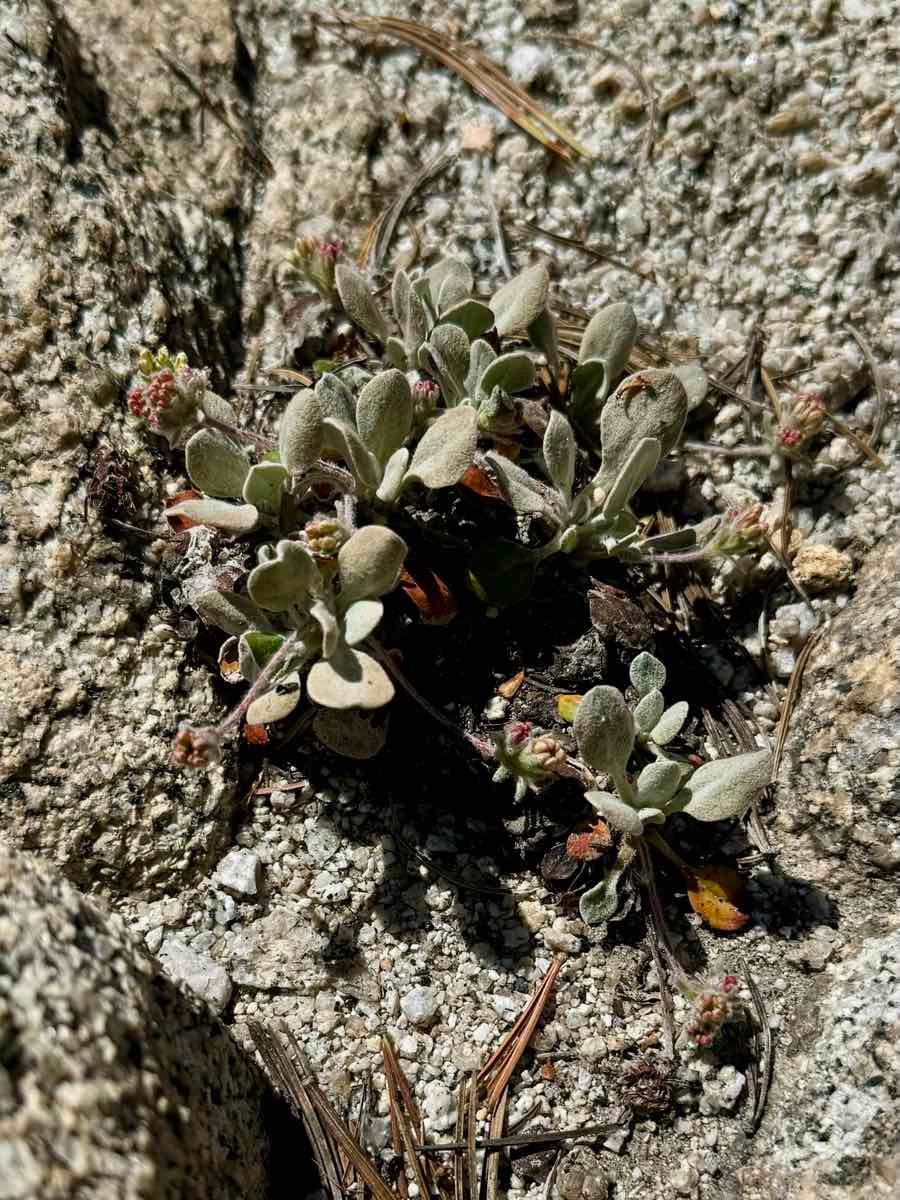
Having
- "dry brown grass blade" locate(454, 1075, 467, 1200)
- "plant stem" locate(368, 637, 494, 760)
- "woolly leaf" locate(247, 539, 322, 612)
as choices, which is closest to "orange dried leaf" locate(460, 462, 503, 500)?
"plant stem" locate(368, 637, 494, 760)

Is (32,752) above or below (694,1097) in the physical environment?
above

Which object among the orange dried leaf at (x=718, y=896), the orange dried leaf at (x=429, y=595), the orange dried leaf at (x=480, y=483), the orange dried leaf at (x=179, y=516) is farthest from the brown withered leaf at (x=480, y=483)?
the orange dried leaf at (x=718, y=896)

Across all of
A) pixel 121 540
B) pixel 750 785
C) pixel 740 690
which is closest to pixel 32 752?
pixel 121 540

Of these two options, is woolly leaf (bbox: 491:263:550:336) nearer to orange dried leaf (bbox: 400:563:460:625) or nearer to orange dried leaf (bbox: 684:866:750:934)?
orange dried leaf (bbox: 400:563:460:625)

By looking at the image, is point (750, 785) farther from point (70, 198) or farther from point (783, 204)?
point (70, 198)

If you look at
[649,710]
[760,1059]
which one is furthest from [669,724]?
[760,1059]

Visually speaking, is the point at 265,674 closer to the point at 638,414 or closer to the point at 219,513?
the point at 219,513
